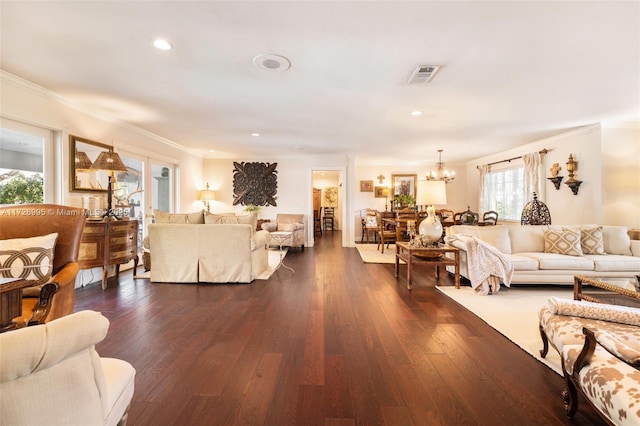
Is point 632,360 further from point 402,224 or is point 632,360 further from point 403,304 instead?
point 402,224

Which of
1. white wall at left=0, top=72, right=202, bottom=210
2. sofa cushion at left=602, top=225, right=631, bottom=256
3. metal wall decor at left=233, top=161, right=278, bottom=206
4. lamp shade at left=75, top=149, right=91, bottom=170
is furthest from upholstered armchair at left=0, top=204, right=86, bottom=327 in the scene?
sofa cushion at left=602, top=225, right=631, bottom=256

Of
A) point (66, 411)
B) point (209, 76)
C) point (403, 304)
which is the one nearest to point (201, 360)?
point (66, 411)

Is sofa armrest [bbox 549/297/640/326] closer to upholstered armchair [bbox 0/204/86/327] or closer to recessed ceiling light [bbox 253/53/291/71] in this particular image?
recessed ceiling light [bbox 253/53/291/71]

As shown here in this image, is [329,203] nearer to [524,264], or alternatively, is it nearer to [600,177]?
[600,177]

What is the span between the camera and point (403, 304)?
3039 millimetres

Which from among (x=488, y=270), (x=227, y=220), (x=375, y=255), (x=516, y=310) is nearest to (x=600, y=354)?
(x=516, y=310)

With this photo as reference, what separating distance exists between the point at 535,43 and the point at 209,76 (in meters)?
2.97

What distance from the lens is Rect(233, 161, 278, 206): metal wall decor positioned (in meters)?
7.59

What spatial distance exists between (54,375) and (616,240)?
222 inches

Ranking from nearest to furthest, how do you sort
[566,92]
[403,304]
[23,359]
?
[23,359], [403,304], [566,92]

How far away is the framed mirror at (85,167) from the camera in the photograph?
11.9 feet

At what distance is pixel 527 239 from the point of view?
401 cm

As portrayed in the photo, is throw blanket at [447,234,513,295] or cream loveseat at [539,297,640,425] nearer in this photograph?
cream loveseat at [539,297,640,425]

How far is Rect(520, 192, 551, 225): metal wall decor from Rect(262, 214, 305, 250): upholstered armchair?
481 centimetres
